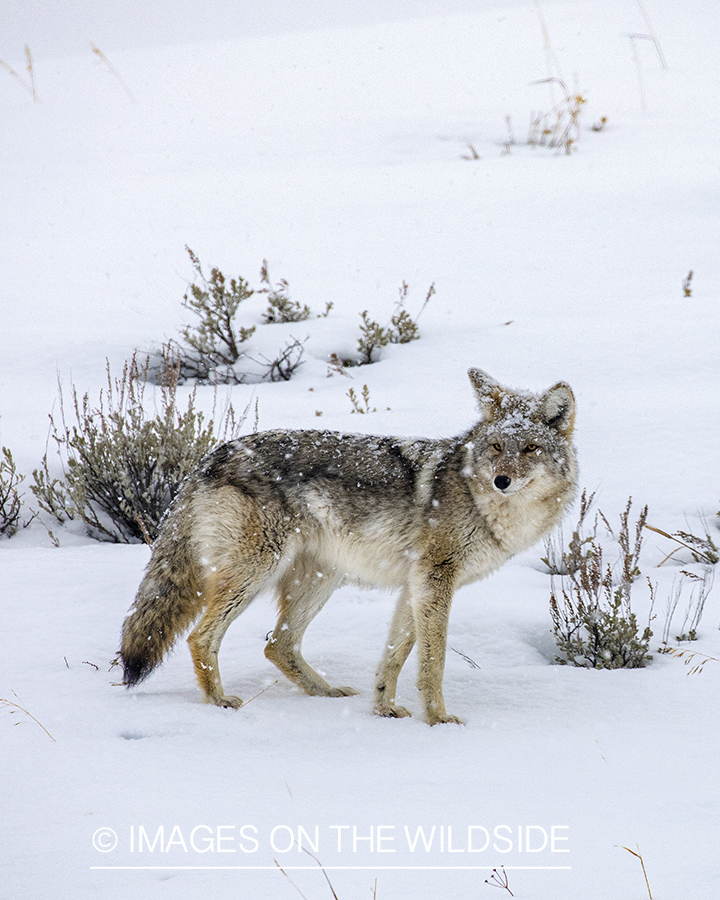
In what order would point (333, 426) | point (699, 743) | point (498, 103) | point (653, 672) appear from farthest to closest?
point (498, 103) < point (333, 426) < point (653, 672) < point (699, 743)

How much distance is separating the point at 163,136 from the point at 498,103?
7.18 metres

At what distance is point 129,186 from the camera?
13.7 metres

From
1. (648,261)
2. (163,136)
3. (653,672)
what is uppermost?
(163,136)

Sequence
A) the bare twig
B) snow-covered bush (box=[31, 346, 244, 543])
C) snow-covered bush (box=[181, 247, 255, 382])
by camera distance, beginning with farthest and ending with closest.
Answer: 1. snow-covered bush (box=[181, 247, 255, 382])
2. snow-covered bush (box=[31, 346, 244, 543])
3. the bare twig

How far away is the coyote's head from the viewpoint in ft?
11.3

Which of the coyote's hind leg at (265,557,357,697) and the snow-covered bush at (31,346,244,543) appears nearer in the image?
the coyote's hind leg at (265,557,357,697)

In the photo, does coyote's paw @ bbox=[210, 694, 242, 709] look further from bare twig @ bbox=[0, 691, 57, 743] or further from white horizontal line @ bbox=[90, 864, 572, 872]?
white horizontal line @ bbox=[90, 864, 572, 872]

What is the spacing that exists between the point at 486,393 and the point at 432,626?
117cm

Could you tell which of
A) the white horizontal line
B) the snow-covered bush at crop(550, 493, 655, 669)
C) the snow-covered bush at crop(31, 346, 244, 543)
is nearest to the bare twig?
the white horizontal line

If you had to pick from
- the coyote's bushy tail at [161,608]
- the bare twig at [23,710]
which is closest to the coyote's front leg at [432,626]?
the coyote's bushy tail at [161,608]

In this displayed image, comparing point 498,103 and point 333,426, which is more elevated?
point 498,103

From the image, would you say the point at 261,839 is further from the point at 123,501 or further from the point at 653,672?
the point at 123,501

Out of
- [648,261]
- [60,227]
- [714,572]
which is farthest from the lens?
[60,227]

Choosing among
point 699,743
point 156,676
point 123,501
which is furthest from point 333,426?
point 699,743
